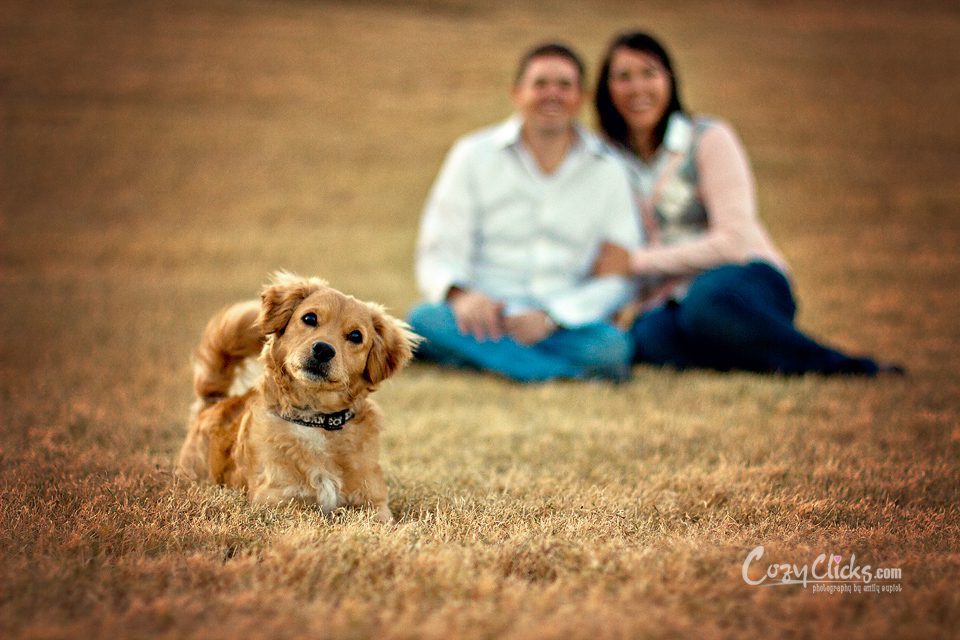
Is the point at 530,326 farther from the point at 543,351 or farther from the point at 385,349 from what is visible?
the point at 385,349

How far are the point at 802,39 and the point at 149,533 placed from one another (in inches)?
1060

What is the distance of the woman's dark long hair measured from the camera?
6.30 m

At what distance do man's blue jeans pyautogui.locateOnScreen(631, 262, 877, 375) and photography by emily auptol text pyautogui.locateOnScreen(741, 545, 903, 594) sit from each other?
3.32 metres

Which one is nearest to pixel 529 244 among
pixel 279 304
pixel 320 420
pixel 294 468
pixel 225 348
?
pixel 225 348

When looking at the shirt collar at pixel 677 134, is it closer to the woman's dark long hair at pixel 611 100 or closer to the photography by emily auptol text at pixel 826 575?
the woman's dark long hair at pixel 611 100

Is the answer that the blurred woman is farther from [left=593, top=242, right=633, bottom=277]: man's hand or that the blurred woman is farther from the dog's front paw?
the dog's front paw

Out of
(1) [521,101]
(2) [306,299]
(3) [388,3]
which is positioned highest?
(3) [388,3]

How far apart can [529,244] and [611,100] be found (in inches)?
54.2

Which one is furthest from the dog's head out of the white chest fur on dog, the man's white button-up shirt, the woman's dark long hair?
the woman's dark long hair

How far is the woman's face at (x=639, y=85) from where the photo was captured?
6172 mm

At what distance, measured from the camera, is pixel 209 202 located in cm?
1449

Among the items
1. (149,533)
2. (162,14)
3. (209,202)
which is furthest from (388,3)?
(149,533)

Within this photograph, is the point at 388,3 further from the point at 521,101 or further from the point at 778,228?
the point at 521,101

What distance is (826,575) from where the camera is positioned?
2.71 m
